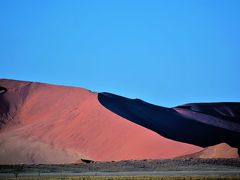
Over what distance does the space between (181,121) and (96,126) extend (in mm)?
13813

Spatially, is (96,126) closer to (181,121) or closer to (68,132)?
(68,132)

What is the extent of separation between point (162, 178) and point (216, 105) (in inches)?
1942

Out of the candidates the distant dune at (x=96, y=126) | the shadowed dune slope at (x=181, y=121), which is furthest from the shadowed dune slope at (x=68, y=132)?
the shadowed dune slope at (x=181, y=121)

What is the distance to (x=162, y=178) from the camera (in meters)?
28.5

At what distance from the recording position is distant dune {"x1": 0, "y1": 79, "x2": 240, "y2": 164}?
A: 4962cm

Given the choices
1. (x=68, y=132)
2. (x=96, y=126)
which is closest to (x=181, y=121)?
(x=96, y=126)

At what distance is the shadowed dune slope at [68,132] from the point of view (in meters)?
49.2

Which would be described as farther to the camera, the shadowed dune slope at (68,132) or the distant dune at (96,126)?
the distant dune at (96,126)

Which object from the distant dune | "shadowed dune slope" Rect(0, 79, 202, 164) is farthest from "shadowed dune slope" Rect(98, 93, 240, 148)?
"shadowed dune slope" Rect(0, 79, 202, 164)

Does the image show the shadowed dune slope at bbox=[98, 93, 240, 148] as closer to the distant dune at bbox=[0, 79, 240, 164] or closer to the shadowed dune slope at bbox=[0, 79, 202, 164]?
the distant dune at bbox=[0, 79, 240, 164]

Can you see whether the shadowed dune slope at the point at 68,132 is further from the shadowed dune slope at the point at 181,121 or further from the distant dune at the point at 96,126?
the shadowed dune slope at the point at 181,121

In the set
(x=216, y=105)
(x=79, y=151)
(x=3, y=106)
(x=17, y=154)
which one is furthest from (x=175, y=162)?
(x=216, y=105)

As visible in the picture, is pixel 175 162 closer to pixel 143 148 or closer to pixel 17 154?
pixel 143 148

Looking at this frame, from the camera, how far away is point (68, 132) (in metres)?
55.2
